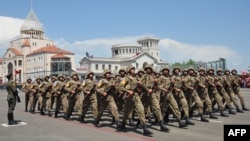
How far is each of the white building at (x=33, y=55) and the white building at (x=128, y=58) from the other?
20.5ft

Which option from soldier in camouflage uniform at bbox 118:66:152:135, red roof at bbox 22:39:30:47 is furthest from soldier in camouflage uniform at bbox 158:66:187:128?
red roof at bbox 22:39:30:47

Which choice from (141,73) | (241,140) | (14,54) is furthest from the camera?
(14,54)

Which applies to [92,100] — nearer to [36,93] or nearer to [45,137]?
[45,137]

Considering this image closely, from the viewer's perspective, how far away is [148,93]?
1038cm

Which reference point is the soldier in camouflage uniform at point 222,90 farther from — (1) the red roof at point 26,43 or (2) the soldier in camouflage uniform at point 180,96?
(1) the red roof at point 26,43

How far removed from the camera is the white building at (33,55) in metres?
101

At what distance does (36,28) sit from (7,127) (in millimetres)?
109038

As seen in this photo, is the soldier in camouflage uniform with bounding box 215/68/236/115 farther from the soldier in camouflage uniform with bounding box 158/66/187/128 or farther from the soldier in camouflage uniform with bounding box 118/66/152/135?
the soldier in camouflage uniform with bounding box 118/66/152/135

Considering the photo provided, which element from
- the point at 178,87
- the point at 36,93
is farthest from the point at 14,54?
the point at 178,87

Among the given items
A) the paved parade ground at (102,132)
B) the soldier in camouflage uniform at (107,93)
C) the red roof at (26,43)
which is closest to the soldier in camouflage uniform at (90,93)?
the soldier in camouflage uniform at (107,93)

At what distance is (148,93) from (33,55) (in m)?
101

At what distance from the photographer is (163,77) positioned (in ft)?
37.7

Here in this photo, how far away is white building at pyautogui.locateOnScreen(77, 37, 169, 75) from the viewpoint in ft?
338

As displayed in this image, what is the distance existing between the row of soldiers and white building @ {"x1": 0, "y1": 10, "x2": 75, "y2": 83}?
81.8 m
